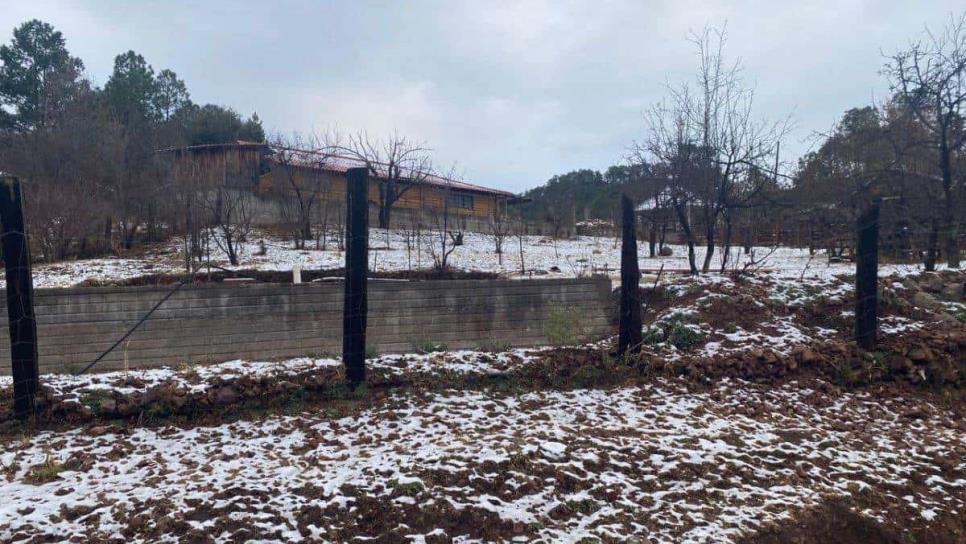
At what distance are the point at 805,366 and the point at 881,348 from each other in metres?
1.04

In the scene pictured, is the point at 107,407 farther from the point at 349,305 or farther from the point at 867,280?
the point at 867,280

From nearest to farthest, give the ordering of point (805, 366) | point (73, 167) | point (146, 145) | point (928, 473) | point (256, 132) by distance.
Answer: point (928, 473) < point (805, 366) < point (73, 167) < point (146, 145) < point (256, 132)

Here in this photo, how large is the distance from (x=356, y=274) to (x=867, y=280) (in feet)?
18.9

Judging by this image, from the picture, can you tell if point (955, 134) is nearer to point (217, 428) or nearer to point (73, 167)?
point (217, 428)

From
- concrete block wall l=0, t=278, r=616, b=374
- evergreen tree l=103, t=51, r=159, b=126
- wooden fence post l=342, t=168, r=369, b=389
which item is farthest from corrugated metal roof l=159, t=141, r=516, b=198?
wooden fence post l=342, t=168, r=369, b=389

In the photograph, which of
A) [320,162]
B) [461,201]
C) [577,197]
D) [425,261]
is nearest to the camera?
[425,261]

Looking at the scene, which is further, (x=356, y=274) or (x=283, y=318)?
(x=283, y=318)

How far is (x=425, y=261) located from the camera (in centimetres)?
1465

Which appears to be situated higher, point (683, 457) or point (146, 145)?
point (146, 145)

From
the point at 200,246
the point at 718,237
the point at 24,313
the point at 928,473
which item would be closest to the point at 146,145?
the point at 200,246

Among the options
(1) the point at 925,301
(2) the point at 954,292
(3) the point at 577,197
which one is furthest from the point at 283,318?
(3) the point at 577,197

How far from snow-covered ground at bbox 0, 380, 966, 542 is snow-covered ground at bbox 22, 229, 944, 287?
661cm

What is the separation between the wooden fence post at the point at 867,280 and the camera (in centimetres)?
601

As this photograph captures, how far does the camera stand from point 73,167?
56.1 ft
